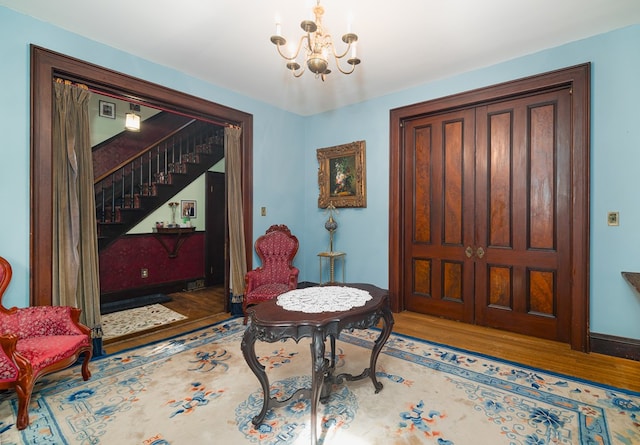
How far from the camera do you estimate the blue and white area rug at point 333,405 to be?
183 centimetres

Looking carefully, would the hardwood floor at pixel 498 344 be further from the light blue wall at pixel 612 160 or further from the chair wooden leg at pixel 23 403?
the chair wooden leg at pixel 23 403

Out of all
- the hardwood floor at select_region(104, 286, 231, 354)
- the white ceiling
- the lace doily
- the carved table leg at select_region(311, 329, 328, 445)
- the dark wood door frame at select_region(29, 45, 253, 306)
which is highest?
the white ceiling

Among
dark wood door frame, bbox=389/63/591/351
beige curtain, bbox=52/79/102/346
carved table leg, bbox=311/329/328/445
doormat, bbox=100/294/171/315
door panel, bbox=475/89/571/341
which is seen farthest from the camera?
doormat, bbox=100/294/171/315

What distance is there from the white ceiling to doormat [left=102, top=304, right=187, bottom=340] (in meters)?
2.93

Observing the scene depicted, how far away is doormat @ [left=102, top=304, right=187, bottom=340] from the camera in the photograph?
3.60 meters

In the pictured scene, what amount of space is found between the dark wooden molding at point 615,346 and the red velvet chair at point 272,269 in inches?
116

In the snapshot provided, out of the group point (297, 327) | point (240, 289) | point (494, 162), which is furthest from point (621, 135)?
point (240, 289)

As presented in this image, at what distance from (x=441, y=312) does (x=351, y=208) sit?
180 centimetres

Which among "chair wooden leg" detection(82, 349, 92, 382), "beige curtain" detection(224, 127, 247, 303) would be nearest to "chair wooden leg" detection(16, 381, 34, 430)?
"chair wooden leg" detection(82, 349, 92, 382)

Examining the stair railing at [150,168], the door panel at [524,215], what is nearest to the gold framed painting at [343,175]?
the door panel at [524,215]

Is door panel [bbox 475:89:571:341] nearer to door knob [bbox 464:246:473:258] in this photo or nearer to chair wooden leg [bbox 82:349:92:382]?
door knob [bbox 464:246:473:258]

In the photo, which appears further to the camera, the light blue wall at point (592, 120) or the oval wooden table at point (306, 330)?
the light blue wall at point (592, 120)

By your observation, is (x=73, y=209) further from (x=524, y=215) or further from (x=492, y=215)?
(x=524, y=215)

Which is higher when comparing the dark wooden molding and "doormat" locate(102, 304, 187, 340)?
the dark wooden molding
